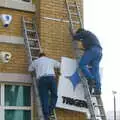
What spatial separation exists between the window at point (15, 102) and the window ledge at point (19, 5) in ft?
5.93

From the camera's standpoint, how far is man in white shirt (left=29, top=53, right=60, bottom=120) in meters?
10.1

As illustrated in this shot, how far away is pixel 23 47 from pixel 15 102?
128cm

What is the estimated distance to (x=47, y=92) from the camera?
33.7 feet

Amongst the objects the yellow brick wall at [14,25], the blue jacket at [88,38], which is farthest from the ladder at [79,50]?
the yellow brick wall at [14,25]

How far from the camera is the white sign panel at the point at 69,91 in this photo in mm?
10711

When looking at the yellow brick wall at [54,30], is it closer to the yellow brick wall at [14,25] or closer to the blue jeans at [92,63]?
the yellow brick wall at [14,25]

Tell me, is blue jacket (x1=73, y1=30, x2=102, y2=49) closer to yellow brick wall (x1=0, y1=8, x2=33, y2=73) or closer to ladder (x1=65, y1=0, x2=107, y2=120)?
ladder (x1=65, y1=0, x2=107, y2=120)

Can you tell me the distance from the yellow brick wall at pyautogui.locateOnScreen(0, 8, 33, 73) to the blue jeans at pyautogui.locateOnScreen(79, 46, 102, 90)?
134 centimetres

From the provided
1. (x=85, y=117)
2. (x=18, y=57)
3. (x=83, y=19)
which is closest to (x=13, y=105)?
(x=18, y=57)

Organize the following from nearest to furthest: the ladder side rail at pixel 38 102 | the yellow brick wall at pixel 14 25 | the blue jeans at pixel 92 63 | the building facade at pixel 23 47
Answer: the ladder side rail at pixel 38 102 → the blue jeans at pixel 92 63 → the building facade at pixel 23 47 → the yellow brick wall at pixel 14 25

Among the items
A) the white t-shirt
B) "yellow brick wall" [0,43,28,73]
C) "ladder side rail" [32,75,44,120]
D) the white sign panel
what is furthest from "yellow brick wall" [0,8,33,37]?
the white sign panel

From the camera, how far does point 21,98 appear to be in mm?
10766

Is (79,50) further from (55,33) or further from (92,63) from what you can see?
(55,33)

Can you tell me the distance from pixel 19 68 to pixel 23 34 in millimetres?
814
